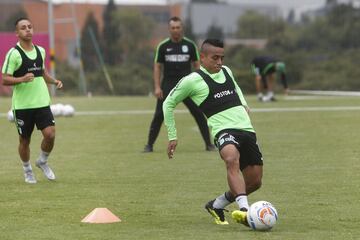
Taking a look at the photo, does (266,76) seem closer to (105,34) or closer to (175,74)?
(175,74)

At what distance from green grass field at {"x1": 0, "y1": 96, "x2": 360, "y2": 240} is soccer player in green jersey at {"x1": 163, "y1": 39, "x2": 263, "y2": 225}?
461 mm

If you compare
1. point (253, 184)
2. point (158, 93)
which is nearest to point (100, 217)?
point (253, 184)

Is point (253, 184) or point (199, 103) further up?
point (199, 103)

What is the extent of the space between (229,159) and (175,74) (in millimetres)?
6777

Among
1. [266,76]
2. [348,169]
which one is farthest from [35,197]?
[266,76]

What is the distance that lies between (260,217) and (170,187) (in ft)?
10.4

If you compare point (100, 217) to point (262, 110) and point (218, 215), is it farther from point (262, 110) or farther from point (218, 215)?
point (262, 110)

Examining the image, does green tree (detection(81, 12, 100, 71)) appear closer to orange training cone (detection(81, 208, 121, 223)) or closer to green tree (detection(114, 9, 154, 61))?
green tree (detection(114, 9, 154, 61))

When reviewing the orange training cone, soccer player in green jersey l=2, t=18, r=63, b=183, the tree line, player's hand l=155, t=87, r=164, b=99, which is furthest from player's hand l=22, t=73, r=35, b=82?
the tree line

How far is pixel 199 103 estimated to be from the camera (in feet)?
27.3

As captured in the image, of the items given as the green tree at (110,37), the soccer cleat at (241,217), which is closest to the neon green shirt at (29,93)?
the soccer cleat at (241,217)

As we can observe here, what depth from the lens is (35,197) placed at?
32.8ft

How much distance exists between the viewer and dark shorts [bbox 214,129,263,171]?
806 cm

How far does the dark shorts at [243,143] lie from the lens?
8062 millimetres
